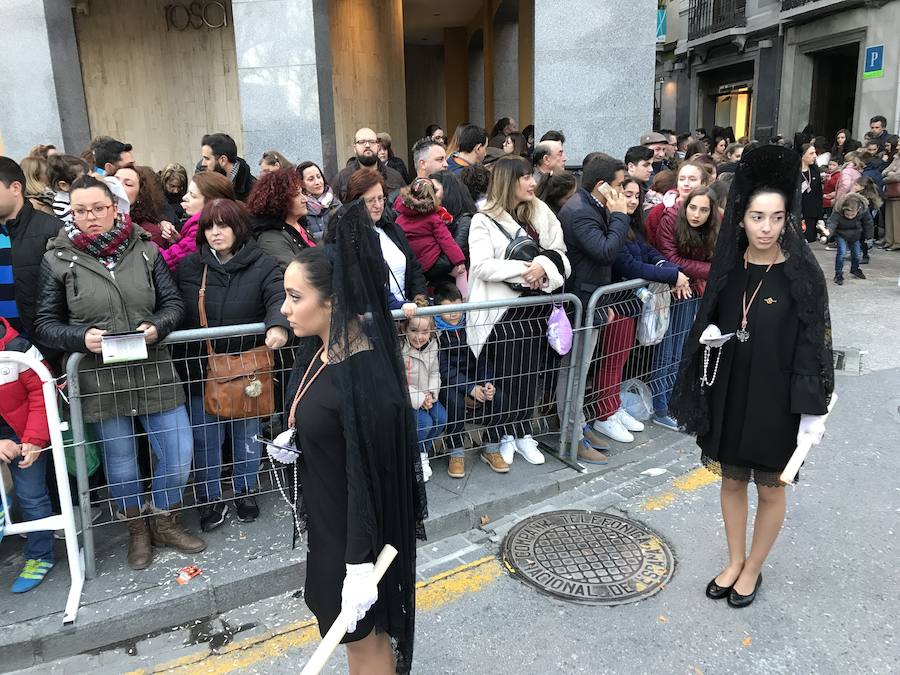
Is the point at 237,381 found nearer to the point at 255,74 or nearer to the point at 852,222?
the point at 255,74

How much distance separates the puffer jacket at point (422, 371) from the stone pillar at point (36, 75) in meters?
7.19

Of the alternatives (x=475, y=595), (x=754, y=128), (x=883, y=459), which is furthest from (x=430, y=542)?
(x=754, y=128)

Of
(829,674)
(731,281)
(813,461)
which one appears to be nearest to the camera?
(829,674)

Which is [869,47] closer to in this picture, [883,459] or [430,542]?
[883,459]

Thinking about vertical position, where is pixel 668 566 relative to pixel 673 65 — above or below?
below

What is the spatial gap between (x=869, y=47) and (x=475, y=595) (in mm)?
22873

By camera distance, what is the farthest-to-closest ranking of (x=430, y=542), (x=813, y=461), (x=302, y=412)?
(x=813, y=461)
(x=430, y=542)
(x=302, y=412)

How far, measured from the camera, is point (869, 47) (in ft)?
67.3

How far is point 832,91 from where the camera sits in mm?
25734

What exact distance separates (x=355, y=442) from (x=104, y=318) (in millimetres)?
2183

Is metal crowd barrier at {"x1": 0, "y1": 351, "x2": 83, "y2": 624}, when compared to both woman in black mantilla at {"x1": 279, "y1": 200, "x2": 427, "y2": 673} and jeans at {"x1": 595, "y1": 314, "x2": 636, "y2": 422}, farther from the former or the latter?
jeans at {"x1": 595, "y1": 314, "x2": 636, "y2": 422}

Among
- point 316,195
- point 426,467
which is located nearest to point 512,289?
point 426,467

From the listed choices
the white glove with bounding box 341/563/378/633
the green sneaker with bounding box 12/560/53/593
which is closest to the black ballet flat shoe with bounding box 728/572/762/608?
the white glove with bounding box 341/563/378/633

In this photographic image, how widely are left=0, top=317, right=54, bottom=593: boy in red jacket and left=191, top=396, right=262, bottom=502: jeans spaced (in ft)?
2.58
